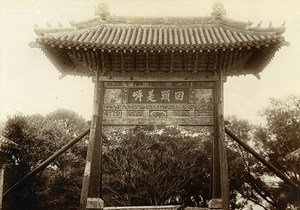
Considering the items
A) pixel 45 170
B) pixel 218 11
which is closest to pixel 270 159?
pixel 45 170

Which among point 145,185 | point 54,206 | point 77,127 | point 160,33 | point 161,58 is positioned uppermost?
point 77,127

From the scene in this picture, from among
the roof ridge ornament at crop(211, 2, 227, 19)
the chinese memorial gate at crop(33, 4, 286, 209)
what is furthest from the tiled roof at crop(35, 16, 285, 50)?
the roof ridge ornament at crop(211, 2, 227, 19)

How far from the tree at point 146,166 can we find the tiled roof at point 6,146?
11685 millimetres

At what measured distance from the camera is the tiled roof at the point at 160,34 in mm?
9406

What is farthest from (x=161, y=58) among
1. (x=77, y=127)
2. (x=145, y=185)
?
(x=77, y=127)

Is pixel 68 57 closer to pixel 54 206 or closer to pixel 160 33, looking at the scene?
pixel 160 33

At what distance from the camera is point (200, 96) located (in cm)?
1007

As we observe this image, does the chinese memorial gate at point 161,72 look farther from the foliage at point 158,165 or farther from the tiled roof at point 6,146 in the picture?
the foliage at point 158,165

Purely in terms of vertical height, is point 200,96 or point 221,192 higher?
point 200,96

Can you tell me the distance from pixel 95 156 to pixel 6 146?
19.7 ft

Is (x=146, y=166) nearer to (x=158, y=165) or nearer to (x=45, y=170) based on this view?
(x=158, y=165)

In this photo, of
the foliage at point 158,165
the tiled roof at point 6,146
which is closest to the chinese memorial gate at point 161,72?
the tiled roof at point 6,146

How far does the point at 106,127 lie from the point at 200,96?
265 cm

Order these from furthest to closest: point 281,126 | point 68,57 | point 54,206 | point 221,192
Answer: point 281,126 < point 54,206 < point 68,57 < point 221,192
